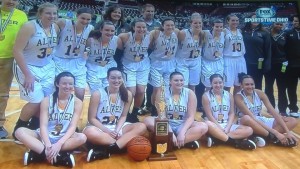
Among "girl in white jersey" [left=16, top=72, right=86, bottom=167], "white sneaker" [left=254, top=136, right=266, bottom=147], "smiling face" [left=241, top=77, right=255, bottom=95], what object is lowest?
"white sneaker" [left=254, top=136, right=266, bottom=147]

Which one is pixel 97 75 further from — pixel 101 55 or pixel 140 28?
pixel 140 28

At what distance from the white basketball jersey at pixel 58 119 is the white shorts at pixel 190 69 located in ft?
2.59

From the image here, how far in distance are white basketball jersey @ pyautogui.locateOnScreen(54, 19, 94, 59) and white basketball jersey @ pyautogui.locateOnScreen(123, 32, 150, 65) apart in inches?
11.3

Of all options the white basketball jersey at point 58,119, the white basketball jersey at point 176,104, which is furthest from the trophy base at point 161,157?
the white basketball jersey at point 58,119

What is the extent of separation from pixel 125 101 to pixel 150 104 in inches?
12.0

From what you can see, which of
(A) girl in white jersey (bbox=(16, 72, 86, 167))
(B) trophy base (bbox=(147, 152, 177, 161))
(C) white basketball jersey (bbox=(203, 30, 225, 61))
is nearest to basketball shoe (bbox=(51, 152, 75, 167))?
(A) girl in white jersey (bbox=(16, 72, 86, 167))

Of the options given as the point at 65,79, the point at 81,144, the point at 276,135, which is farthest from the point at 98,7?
the point at 276,135

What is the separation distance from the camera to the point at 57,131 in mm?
2018

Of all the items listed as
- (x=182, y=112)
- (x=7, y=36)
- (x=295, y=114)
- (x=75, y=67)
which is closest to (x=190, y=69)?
(x=182, y=112)

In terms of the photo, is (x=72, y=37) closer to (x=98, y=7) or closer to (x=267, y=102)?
(x=98, y=7)

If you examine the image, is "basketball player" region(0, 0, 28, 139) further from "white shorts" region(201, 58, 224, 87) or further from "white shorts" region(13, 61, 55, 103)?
"white shorts" region(201, 58, 224, 87)

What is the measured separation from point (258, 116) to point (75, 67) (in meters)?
1.29

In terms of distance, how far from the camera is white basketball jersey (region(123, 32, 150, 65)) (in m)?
2.25

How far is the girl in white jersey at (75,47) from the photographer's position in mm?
2012
